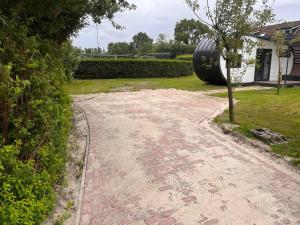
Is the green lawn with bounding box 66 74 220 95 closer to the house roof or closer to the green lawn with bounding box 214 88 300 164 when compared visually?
the house roof

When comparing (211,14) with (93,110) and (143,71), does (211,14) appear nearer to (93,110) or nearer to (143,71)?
(93,110)

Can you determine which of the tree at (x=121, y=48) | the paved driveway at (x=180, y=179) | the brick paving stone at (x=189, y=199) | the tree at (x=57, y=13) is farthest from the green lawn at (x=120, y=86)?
the tree at (x=121, y=48)

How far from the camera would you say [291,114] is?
8688mm

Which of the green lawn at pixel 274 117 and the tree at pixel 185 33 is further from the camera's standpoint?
the tree at pixel 185 33

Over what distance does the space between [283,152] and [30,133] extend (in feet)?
14.4

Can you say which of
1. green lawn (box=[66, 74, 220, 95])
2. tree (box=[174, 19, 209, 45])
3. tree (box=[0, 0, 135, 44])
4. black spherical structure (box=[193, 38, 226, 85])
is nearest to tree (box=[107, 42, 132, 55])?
tree (box=[174, 19, 209, 45])

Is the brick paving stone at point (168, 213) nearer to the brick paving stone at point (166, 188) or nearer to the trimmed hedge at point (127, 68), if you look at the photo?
Answer: the brick paving stone at point (166, 188)

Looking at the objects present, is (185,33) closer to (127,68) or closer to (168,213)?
(127,68)

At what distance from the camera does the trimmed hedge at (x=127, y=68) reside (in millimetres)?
19484

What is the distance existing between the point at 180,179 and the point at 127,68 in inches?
654

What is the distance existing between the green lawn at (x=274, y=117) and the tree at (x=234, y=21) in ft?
5.56

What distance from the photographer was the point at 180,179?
4.44 meters

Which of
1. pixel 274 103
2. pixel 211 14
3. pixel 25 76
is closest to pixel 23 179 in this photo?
pixel 25 76

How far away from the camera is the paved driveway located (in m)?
3.53
